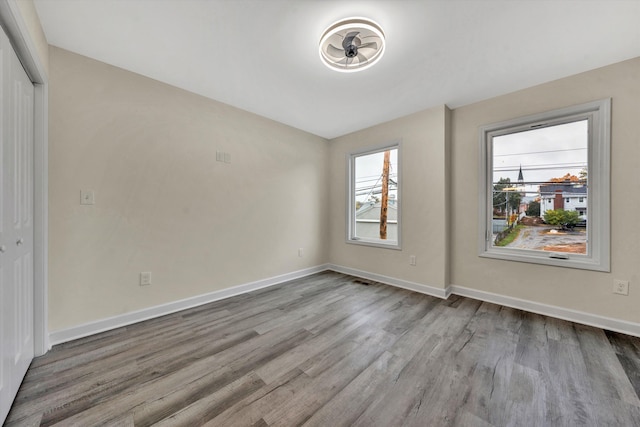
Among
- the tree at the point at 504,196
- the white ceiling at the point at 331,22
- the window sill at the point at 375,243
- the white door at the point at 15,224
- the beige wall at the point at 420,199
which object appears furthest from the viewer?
the window sill at the point at 375,243

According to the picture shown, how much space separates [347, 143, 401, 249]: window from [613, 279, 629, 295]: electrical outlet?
1933 mm

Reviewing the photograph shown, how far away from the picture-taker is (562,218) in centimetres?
241

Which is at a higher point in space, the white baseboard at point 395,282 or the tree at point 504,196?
the tree at point 504,196

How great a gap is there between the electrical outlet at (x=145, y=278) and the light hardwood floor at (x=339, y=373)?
1.19ft

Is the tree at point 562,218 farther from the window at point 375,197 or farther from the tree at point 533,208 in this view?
the window at point 375,197

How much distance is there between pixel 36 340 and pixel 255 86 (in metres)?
2.71

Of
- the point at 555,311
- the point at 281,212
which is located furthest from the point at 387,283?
the point at 281,212

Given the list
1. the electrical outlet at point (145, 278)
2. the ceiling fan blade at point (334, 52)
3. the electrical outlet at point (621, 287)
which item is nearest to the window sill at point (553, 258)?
the electrical outlet at point (621, 287)

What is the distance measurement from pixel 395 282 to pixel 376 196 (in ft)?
4.32

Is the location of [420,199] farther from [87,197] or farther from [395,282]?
[87,197]

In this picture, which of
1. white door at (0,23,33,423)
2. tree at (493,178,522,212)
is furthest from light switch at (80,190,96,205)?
tree at (493,178,522,212)

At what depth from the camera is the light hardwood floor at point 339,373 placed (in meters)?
1.24

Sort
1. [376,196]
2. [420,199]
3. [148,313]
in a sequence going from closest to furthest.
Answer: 1. [148,313]
2. [420,199]
3. [376,196]

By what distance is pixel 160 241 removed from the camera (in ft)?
7.76
